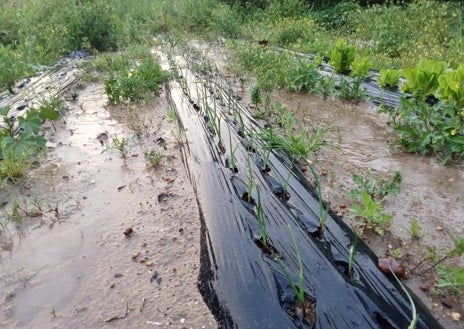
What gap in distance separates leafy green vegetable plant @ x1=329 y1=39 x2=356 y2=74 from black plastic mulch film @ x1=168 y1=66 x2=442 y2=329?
8.67 ft

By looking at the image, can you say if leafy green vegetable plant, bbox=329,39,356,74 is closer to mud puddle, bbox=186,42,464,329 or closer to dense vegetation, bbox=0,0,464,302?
dense vegetation, bbox=0,0,464,302

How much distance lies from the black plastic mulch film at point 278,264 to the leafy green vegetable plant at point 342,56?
2.64 meters

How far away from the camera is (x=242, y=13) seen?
9.70 m

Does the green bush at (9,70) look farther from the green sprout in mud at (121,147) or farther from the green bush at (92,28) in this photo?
the green sprout in mud at (121,147)

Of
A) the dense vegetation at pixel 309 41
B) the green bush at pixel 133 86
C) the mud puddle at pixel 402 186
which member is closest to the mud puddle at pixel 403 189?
the mud puddle at pixel 402 186

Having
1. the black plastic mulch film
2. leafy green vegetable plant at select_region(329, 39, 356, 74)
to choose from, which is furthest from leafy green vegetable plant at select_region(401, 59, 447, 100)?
the black plastic mulch film

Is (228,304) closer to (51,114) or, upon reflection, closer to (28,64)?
(51,114)

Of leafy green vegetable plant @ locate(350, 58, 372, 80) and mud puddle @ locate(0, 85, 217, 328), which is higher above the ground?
leafy green vegetable plant @ locate(350, 58, 372, 80)

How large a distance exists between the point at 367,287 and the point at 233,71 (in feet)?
14.1

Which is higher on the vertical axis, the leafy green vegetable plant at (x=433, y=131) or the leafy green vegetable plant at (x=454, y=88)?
the leafy green vegetable plant at (x=454, y=88)

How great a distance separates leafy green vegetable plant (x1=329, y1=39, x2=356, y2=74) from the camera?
4.53 meters

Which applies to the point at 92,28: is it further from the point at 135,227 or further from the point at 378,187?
the point at 378,187

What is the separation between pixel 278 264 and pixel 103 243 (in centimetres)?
112

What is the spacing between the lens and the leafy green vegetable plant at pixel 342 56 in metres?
4.53
